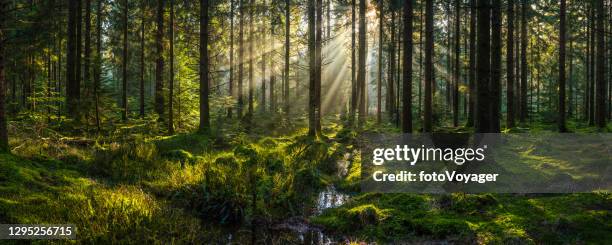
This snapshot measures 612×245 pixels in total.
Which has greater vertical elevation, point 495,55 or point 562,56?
point 562,56

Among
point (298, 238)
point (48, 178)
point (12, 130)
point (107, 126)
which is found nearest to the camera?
point (298, 238)

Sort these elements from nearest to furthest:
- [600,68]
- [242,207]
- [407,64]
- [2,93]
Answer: [242,207], [2,93], [407,64], [600,68]

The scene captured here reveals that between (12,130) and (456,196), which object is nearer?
(456,196)

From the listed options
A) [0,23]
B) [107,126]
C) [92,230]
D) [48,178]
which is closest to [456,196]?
[92,230]

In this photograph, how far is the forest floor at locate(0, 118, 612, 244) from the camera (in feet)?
16.7

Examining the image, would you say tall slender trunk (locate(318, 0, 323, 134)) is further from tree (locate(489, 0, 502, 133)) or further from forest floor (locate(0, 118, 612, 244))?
forest floor (locate(0, 118, 612, 244))

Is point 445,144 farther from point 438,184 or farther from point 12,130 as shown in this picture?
point 12,130

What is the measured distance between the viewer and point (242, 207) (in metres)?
6.45

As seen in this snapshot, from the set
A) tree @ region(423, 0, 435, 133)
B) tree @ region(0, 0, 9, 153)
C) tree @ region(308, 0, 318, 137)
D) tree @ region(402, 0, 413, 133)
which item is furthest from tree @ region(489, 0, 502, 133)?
tree @ region(0, 0, 9, 153)

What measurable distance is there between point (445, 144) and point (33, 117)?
13062 mm

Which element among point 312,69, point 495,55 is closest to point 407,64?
point 495,55

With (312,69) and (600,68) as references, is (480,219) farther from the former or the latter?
(600,68)

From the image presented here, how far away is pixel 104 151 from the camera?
9.80m

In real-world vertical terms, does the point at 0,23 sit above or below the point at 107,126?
above
